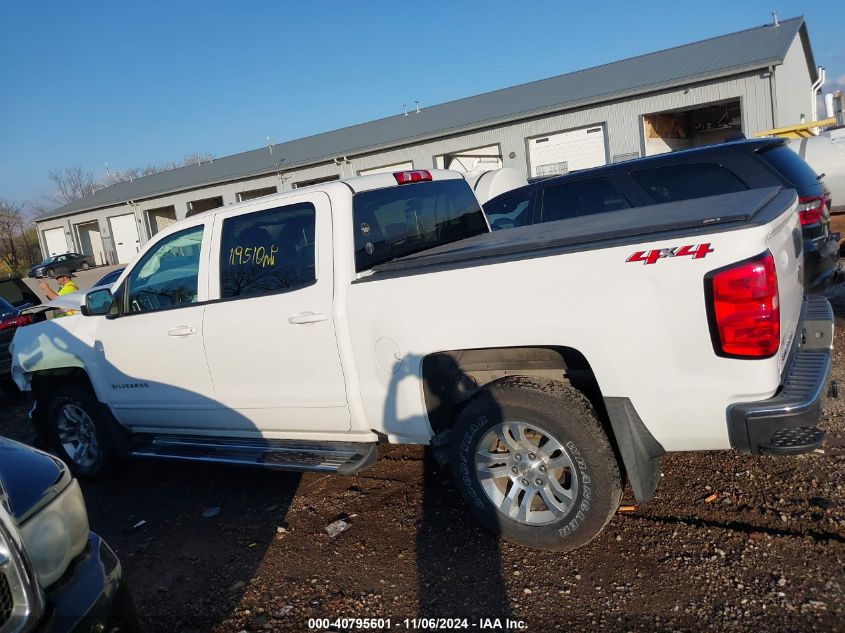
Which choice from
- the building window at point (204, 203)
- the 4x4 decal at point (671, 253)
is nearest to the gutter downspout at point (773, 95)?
the 4x4 decal at point (671, 253)

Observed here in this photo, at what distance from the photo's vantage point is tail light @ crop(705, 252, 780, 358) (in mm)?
2777

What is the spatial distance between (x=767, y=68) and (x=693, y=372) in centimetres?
2015

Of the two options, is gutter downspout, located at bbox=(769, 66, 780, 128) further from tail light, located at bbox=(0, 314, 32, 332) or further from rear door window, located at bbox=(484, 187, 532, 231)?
tail light, located at bbox=(0, 314, 32, 332)

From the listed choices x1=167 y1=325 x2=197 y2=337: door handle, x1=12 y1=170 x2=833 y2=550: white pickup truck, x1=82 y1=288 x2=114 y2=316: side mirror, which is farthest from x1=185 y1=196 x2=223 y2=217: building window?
x1=167 y1=325 x2=197 y2=337: door handle

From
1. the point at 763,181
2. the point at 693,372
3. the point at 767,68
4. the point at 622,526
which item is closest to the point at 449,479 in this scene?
the point at 622,526

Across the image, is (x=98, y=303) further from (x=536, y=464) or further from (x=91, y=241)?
(x=91, y=241)

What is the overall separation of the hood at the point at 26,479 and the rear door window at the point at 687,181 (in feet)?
18.4

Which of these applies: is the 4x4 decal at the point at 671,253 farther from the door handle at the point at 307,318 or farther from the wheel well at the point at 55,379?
the wheel well at the point at 55,379

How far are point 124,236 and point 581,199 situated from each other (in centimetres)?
3633

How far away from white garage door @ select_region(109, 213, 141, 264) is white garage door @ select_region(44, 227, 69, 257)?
578cm

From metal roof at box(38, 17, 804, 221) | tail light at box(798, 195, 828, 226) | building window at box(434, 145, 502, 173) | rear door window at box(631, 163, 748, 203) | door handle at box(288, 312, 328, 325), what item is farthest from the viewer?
building window at box(434, 145, 502, 173)

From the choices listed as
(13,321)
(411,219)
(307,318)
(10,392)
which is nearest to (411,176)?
(411,219)

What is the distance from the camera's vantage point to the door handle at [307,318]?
3.90 meters

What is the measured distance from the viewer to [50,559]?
2322 mm
